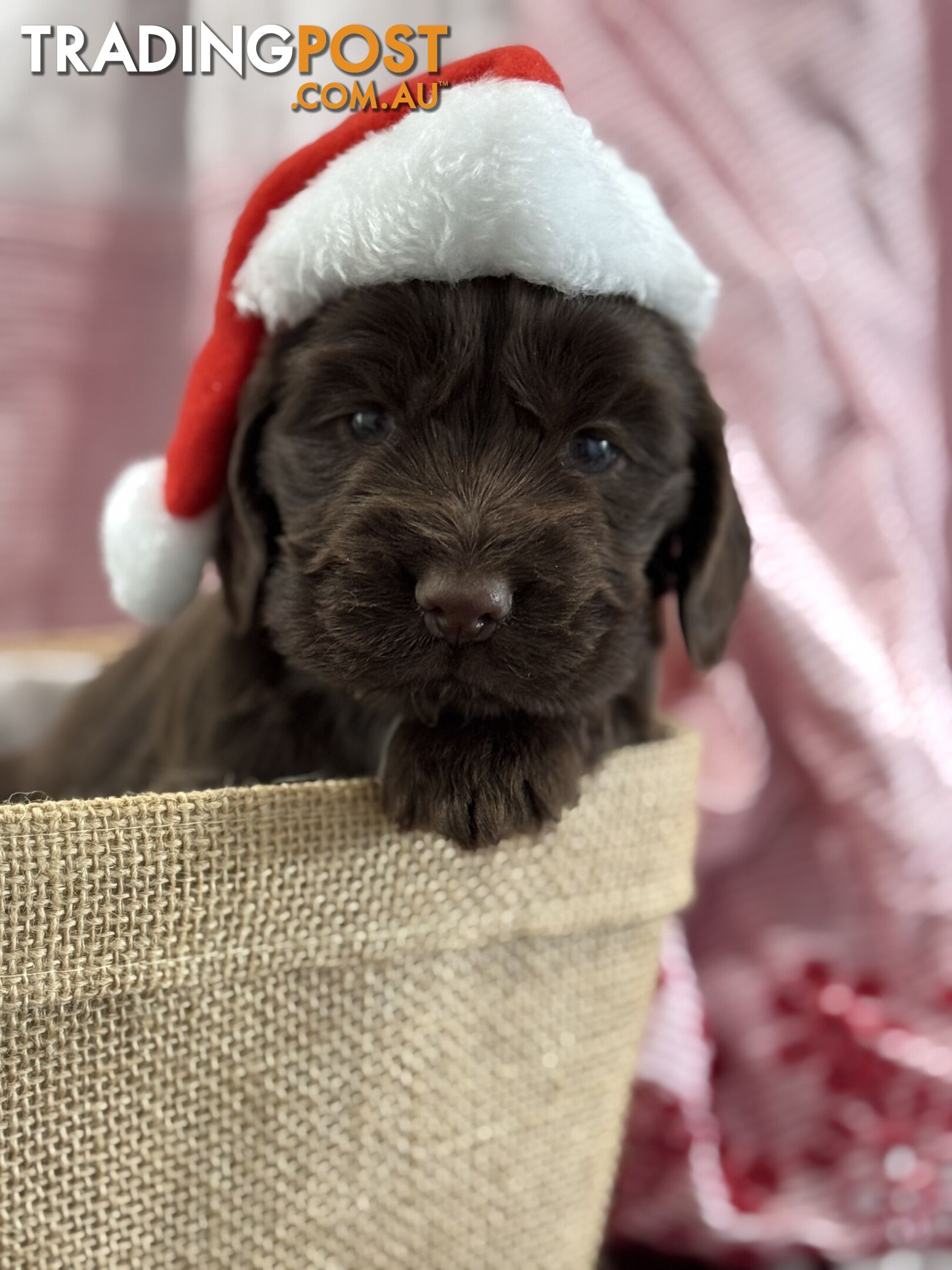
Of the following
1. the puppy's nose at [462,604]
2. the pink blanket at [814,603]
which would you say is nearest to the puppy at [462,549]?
the puppy's nose at [462,604]

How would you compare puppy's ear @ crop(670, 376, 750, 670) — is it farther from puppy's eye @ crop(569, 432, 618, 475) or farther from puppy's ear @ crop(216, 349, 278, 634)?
puppy's ear @ crop(216, 349, 278, 634)

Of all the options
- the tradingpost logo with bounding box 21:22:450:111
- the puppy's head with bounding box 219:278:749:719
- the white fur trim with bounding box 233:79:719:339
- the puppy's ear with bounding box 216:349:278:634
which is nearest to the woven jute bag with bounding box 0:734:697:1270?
the puppy's head with bounding box 219:278:749:719

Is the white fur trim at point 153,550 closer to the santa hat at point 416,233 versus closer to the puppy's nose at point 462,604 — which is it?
the santa hat at point 416,233

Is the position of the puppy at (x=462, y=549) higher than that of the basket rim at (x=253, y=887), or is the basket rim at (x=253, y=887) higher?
the puppy at (x=462, y=549)

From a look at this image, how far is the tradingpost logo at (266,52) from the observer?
1.52 meters

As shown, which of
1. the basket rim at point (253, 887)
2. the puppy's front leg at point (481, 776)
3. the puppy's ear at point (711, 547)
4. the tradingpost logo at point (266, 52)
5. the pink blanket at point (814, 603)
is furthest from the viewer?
the pink blanket at point (814, 603)

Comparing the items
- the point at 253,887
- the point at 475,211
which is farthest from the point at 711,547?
the point at 253,887

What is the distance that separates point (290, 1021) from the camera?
1035 millimetres

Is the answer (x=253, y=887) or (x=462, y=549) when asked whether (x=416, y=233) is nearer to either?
(x=462, y=549)

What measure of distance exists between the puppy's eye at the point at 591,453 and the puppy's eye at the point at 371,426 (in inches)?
8.1

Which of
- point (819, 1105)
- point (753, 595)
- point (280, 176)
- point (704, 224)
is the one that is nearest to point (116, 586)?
point (280, 176)

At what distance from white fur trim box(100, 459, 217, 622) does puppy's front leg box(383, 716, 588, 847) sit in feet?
1.28

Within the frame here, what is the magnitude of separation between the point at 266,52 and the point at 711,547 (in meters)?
1.05

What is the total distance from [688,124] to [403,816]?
1.27 meters
